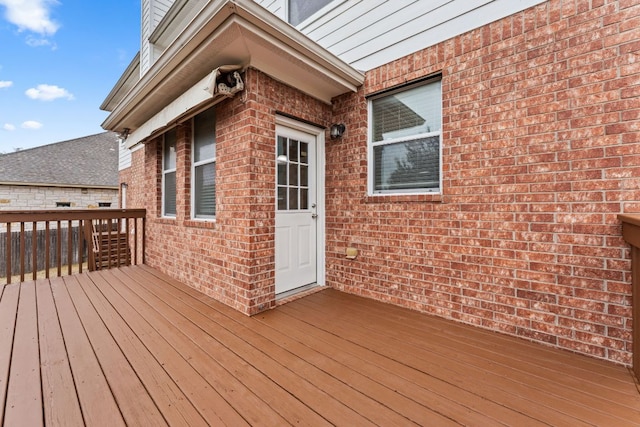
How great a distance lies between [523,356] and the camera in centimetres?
207

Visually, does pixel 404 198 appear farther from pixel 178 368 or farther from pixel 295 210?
pixel 178 368

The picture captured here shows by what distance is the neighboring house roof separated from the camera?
11.1m

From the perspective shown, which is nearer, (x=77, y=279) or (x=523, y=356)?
(x=523, y=356)

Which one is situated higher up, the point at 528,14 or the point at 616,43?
the point at 528,14

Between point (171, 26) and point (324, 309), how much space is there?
25.0 feet

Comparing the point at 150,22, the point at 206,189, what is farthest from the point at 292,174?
the point at 150,22

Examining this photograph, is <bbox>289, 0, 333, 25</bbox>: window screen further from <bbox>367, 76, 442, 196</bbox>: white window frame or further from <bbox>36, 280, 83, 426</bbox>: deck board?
<bbox>36, 280, 83, 426</bbox>: deck board

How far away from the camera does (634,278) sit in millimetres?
1819

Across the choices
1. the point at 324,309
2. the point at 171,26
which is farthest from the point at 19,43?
the point at 324,309

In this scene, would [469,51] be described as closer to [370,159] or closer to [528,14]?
[528,14]

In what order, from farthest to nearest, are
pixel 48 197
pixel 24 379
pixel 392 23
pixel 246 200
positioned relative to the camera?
1. pixel 48 197
2. pixel 392 23
3. pixel 246 200
4. pixel 24 379

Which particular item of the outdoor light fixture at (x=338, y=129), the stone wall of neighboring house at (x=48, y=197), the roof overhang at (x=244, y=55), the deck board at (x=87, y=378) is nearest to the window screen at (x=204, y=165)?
the roof overhang at (x=244, y=55)

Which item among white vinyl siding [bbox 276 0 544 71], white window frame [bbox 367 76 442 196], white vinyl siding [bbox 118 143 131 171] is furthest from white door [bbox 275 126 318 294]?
white vinyl siding [bbox 118 143 131 171]

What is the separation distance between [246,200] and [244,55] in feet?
4.60
